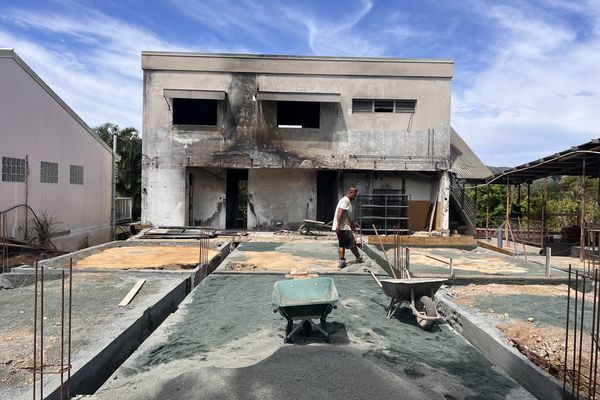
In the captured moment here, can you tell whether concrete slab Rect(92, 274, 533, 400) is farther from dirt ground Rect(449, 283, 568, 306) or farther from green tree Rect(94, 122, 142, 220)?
green tree Rect(94, 122, 142, 220)

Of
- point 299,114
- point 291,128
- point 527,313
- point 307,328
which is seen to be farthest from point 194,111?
point 527,313

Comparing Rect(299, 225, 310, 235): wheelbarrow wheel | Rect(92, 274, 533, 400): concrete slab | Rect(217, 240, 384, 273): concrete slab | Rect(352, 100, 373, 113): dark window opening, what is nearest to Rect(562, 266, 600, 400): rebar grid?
Rect(92, 274, 533, 400): concrete slab

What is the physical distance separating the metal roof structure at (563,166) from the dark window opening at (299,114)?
8.21 meters

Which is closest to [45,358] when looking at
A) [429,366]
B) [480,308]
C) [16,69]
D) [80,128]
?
[429,366]

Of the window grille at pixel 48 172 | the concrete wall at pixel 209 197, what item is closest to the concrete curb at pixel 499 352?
the window grille at pixel 48 172

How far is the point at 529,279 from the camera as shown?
7.76 m

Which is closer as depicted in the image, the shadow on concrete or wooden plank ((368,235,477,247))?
the shadow on concrete

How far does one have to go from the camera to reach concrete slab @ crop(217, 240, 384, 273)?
8766mm

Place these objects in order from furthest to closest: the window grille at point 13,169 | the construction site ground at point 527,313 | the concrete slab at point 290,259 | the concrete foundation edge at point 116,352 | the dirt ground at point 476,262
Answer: the window grille at point 13,169 < the dirt ground at point 476,262 < the concrete slab at point 290,259 < the construction site ground at point 527,313 < the concrete foundation edge at point 116,352

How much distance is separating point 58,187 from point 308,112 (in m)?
10.9

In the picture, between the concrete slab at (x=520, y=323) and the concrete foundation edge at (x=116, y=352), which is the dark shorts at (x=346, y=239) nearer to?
the concrete slab at (x=520, y=323)

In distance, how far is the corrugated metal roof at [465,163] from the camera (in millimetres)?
19875

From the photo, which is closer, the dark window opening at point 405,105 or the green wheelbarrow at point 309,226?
the green wheelbarrow at point 309,226

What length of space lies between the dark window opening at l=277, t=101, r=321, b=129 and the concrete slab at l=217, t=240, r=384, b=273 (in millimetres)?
7738
